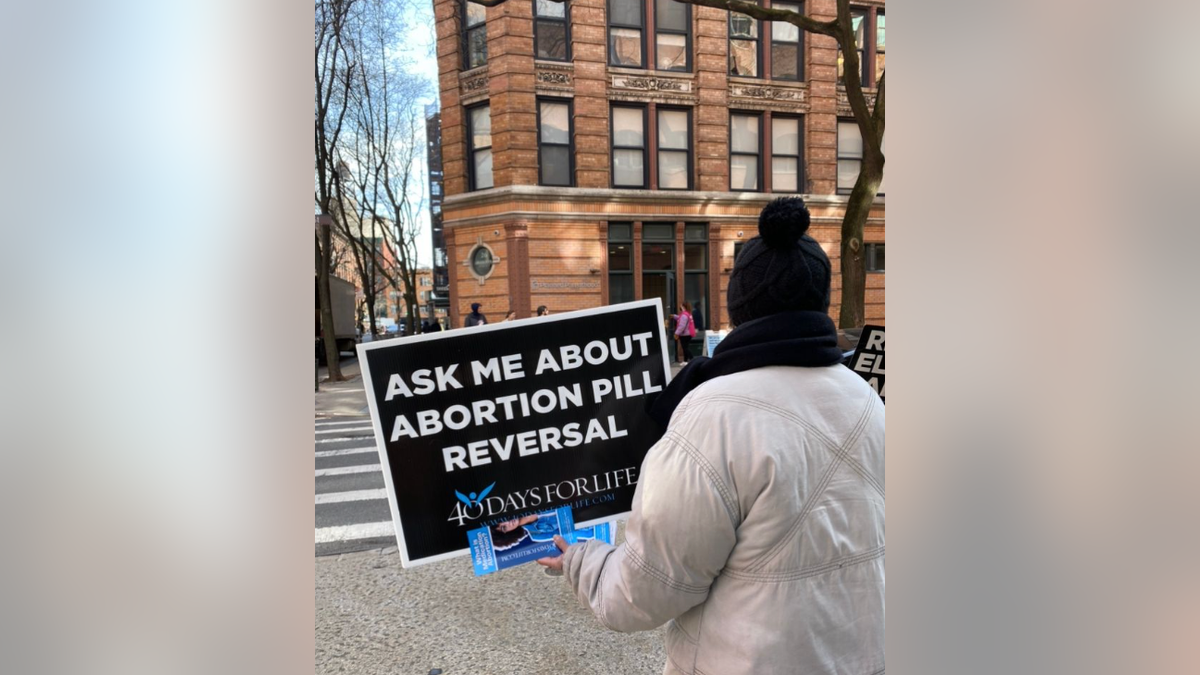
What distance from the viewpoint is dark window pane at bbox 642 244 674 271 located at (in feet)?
56.6

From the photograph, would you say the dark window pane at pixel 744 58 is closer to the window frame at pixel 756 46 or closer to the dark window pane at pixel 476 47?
the window frame at pixel 756 46

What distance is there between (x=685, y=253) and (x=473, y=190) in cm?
646

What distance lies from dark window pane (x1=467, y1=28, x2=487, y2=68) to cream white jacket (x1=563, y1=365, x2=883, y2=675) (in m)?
17.3

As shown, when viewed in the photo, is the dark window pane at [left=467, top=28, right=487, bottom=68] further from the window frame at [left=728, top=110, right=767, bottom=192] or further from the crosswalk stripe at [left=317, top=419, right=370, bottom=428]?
the crosswalk stripe at [left=317, top=419, right=370, bottom=428]

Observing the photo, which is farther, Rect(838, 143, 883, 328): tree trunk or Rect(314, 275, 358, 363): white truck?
Rect(314, 275, 358, 363): white truck

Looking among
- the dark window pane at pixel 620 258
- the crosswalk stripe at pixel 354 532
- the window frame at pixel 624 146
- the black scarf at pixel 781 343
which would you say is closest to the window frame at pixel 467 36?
the window frame at pixel 624 146

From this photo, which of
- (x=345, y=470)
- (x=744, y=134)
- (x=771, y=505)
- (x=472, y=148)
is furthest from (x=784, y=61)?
(x=771, y=505)

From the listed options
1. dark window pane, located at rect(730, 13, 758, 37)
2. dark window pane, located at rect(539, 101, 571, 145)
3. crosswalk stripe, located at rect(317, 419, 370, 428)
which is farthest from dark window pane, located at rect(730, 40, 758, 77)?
crosswalk stripe, located at rect(317, 419, 370, 428)

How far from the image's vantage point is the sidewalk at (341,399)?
516 inches

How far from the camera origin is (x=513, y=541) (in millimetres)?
1840

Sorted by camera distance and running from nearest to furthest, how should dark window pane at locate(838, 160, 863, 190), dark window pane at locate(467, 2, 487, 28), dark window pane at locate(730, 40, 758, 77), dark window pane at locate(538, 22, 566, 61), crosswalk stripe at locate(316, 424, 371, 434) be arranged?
crosswalk stripe at locate(316, 424, 371, 434)
dark window pane at locate(538, 22, 566, 61)
dark window pane at locate(467, 2, 487, 28)
dark window pane at locate(730, 40, 758, 77)
dark window pane at locate(838, 160, 863, 190)
